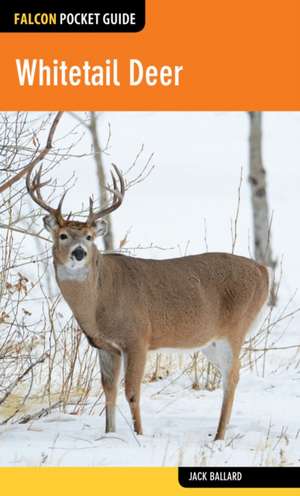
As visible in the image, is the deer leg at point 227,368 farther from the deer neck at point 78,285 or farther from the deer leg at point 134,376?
the deer neck at point 78,285

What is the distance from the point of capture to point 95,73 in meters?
7.93

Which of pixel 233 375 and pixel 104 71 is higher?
pixel 104 71

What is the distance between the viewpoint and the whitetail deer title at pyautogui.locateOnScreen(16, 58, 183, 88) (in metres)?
7.86

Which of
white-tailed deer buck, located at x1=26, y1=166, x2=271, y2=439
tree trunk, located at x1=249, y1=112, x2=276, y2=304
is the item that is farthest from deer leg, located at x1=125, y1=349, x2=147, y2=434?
tree trunk, located at x1=249, y1=112, x2=276, y2=304

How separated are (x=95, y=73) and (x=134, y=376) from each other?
2503 mm

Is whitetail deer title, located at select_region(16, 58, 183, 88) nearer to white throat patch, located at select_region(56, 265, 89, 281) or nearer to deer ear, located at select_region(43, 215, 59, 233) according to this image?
deer ear, located at select_region(43, 215, 59, 233)

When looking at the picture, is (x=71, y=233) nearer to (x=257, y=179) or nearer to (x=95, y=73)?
(x=95, y=73)

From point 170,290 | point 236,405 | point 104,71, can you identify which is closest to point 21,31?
point 104,71

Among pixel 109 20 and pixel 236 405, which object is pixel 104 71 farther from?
pixel 236 405

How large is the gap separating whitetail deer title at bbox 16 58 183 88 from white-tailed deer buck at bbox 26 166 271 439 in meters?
0.77

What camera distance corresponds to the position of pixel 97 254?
8289mm

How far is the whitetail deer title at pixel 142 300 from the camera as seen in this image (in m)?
8.11

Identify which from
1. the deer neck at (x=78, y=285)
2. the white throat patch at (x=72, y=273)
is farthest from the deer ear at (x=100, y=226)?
→ the white throat patch at (x=72, y=273)

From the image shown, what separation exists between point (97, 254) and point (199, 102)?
5.37ft
